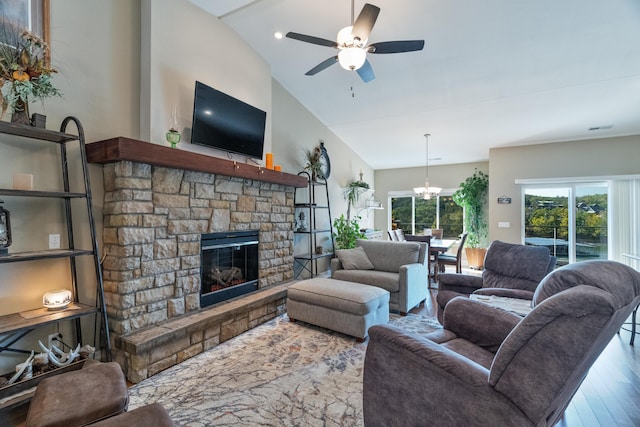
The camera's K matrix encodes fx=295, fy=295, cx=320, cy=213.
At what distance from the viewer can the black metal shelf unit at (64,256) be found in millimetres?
1860

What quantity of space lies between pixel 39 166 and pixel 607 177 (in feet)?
26.0

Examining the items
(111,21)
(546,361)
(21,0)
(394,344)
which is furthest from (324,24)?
(546,361)

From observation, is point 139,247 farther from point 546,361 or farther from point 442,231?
point 442,231

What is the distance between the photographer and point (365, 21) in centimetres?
214

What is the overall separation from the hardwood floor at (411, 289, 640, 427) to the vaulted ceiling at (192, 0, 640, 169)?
3182 mm

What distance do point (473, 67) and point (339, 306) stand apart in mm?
3345

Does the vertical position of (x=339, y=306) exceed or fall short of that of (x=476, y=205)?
it falls short

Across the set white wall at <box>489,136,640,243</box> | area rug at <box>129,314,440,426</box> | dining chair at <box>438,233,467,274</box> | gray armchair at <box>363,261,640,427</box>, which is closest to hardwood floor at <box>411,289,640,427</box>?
gray armchair at <box>363,261,640,427</box>

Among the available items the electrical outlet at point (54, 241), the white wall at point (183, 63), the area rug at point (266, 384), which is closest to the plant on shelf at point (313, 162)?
the white wall at point (183, 63)

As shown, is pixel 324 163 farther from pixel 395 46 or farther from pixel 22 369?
pixel 22 369

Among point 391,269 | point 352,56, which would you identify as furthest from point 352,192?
point 352,56

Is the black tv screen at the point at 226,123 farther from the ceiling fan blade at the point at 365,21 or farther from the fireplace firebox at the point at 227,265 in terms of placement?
the ceiling fan blade at the point at 365,21

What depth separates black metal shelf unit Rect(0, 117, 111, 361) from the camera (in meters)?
1.86

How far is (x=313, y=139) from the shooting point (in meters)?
5.48
